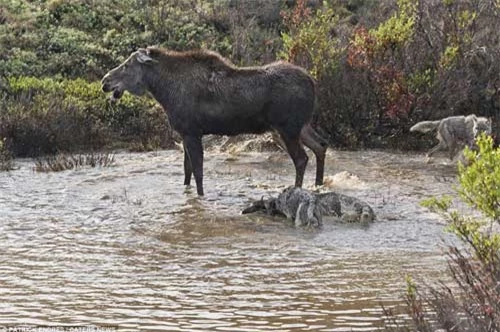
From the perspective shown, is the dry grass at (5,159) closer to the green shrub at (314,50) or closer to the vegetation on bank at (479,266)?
the green shrub at (314,50)

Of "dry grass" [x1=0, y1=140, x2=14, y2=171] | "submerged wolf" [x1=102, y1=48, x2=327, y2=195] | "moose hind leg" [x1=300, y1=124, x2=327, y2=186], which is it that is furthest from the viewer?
"dry grass" [x1=0, y1=140, x2=14, y2=171]

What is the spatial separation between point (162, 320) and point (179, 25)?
56.7 feet

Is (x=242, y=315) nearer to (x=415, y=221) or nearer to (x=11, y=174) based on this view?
(x=415, y=221)

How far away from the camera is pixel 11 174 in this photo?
15.3 meters

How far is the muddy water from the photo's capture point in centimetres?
809

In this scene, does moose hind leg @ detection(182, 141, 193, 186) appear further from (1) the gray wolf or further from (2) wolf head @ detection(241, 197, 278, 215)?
(1) the gray wolf

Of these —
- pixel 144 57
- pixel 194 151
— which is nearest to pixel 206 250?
pixel 194 151

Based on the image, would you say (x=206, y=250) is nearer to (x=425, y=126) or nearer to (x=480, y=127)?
(x=480, y=127)

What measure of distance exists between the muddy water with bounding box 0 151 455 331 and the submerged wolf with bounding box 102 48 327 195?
60cm

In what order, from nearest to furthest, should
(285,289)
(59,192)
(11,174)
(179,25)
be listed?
(285,289)
(59,192)
(11,174)
(179,25)

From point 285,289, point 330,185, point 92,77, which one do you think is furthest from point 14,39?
point 285,289

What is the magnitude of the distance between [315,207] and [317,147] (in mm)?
2530

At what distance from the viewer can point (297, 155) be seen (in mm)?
13539

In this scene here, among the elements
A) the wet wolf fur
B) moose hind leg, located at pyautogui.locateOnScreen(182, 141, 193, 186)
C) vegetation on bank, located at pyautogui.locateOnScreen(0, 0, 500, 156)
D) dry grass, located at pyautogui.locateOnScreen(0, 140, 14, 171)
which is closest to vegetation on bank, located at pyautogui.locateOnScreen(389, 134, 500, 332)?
the wet wolf fur
